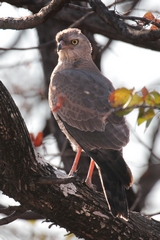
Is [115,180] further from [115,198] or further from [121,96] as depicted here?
[121,96]

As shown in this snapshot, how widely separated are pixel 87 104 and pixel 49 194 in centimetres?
132

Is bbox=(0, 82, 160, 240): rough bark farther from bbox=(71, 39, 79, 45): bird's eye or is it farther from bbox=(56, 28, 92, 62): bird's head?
bbox=(71, 39, 79, 45): bird's eye

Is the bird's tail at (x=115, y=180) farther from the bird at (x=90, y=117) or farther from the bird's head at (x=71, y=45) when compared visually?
the bird's head at (x=71, y=45)

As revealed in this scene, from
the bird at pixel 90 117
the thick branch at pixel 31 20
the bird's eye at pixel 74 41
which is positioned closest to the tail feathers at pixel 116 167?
the bird at pixel 90 117

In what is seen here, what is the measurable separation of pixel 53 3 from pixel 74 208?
1732 mm

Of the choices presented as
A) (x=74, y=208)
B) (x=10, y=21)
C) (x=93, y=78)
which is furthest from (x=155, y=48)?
(x=74, y=208)

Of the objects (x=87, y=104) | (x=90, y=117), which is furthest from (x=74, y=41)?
(x=90, y=117)

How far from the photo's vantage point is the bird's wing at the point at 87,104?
19.4ft

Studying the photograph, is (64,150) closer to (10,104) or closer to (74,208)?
(74,208)

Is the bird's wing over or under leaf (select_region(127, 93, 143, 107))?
under

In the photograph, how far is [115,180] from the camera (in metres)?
5.52

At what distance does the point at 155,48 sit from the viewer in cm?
767

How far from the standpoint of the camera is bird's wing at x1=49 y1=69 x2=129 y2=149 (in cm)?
593

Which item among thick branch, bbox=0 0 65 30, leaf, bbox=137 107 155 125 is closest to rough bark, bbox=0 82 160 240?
thick branch, bbox=0 0 65 30
